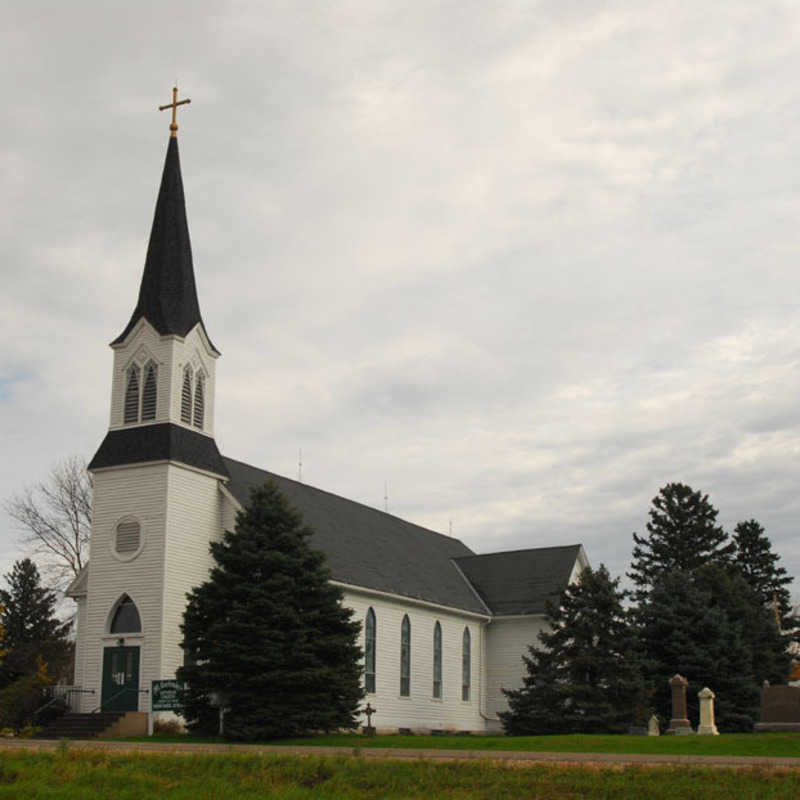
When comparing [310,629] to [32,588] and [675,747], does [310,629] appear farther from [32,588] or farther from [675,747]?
[32,588]

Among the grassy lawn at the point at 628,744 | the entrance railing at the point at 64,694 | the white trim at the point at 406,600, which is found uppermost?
the white trim at the point at 406,600

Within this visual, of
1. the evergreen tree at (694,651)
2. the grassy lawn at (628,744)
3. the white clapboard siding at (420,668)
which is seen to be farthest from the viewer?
the evergreen tree at (694,651)

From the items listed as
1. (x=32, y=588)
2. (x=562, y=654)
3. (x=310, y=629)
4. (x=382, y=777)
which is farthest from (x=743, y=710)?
(x=32, y=588)

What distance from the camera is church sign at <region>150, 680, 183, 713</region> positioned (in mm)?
31656

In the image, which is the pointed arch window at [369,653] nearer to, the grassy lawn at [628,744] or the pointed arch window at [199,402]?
the pointed arch window at [199,402]

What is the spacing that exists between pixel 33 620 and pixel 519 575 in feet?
80.0

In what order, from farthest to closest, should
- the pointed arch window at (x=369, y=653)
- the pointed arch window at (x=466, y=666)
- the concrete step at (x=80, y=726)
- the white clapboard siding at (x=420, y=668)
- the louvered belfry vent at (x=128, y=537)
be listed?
the pointed arch window at (x=466, y=666)
the white clapboard siding at (x=420, y=668)
the pointed arch window at (x=369, y=653)
the louvered belfry vent at (x=128, y=537)
the concrete step at (x=80, y=726)

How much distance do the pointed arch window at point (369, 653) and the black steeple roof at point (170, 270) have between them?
462 inches

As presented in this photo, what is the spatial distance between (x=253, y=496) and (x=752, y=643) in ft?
94.4

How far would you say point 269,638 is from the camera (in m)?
29.8

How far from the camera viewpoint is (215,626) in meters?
29.8

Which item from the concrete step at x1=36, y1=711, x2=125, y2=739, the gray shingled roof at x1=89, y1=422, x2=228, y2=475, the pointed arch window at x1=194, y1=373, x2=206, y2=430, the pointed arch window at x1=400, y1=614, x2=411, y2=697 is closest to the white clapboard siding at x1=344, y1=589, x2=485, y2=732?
the pointed arch window at x1=400, y1=614, x2=411, y2=697

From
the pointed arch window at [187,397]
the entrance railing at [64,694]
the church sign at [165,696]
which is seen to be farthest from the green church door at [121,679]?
the pointed arch window at [187,397]

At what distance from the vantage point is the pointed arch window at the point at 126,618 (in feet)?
116
